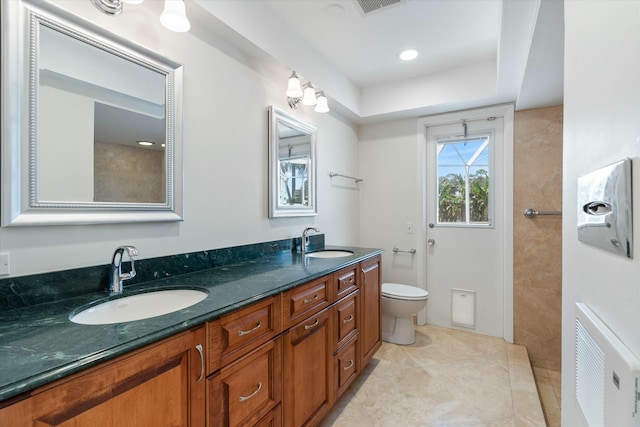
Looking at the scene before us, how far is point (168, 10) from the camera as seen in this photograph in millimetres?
1220

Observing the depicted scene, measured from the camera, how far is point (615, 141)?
22.7 inches

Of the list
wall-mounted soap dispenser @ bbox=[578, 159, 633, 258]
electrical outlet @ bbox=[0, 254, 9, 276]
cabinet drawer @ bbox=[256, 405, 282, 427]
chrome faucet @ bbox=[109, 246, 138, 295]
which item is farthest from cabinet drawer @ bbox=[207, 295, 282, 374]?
wall-mounted soap dispenser @ bbox=[578, 159, 633, 258]

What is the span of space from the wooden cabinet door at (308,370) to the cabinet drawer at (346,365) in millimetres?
94

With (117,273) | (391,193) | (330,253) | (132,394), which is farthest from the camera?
(391,193)

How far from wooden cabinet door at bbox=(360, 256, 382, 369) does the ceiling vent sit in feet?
5.39

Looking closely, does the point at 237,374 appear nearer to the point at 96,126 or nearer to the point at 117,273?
the point at 117,273

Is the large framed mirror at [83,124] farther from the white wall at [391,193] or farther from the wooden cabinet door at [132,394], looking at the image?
the white wall at [391,193]

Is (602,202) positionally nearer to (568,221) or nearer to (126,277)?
(568,221)

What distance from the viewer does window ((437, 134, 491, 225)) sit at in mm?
2922

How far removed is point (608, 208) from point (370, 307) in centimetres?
181

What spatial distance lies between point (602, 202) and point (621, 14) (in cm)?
35

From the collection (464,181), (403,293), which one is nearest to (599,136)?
(403,293)

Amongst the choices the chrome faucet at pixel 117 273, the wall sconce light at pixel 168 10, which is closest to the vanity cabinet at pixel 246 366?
the chrome faucet at pixel 117 273

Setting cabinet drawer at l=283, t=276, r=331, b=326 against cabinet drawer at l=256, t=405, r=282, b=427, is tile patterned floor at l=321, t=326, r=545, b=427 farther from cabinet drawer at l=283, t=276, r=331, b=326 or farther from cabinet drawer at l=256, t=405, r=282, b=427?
cabinet drawer at l=283, t=276, r=331, b=326
